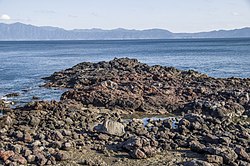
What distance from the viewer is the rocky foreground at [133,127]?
82.6 ft

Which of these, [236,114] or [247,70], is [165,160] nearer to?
[236,114]

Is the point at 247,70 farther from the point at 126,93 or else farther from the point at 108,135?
the point at 108,135

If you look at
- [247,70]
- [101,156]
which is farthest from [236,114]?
[247,70]

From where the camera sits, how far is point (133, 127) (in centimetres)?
3222

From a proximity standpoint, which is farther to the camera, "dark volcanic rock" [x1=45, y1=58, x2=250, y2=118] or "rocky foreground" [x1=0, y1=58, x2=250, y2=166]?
"dark volcanic rock" [x1=45, y1=58, x2=250, y2=118]

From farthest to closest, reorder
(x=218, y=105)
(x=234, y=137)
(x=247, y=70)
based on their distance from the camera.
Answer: (x=247, y=70)
(x=218, y=105)
(x=234, y=137)

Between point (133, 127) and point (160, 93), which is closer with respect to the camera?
point (133, 127)

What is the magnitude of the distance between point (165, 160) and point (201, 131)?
696 centimetres

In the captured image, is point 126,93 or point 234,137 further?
point 126,93

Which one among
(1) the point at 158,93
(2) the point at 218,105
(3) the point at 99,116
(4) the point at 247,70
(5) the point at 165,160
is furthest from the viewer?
(4) the point at 247,70

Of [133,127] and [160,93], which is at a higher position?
[160,93]

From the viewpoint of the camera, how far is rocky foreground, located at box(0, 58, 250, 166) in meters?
25.2

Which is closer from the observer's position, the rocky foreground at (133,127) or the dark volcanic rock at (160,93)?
the rocky foreground at (133,127)

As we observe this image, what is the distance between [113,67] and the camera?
71.1 meters
